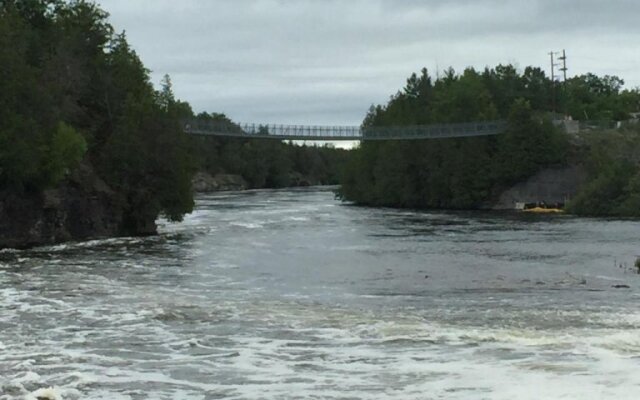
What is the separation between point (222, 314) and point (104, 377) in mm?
7471

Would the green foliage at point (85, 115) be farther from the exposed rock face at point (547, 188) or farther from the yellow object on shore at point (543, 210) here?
the exposed rock face at point (547, 188)

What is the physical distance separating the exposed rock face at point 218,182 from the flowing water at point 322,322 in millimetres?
123197

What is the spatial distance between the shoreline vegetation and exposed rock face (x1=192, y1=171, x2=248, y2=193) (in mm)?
56259

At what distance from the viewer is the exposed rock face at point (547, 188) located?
92.4m

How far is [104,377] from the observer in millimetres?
15555

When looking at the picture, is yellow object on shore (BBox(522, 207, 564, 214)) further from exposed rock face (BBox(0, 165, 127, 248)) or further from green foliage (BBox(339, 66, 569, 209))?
exposed rock face (BBox(0, 165, 127, 248))

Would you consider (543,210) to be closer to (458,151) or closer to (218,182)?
(458,151)

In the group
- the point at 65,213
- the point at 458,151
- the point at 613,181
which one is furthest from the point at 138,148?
the point at 458,151

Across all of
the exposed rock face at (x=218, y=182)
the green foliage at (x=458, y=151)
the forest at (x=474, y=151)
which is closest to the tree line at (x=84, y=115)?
the forest at (x=474, y=151)

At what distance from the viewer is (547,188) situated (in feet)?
309

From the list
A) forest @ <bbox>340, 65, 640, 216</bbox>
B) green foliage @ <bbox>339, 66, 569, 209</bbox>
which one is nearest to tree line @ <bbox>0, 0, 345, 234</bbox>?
forest @ <bbox>340, 65, 640, 216</bbox>

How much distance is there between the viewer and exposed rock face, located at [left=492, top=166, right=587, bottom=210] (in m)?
92.4

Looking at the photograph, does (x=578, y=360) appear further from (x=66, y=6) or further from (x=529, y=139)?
(x=529, y=139)

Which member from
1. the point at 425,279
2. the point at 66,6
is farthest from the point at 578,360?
the point at 66,6
